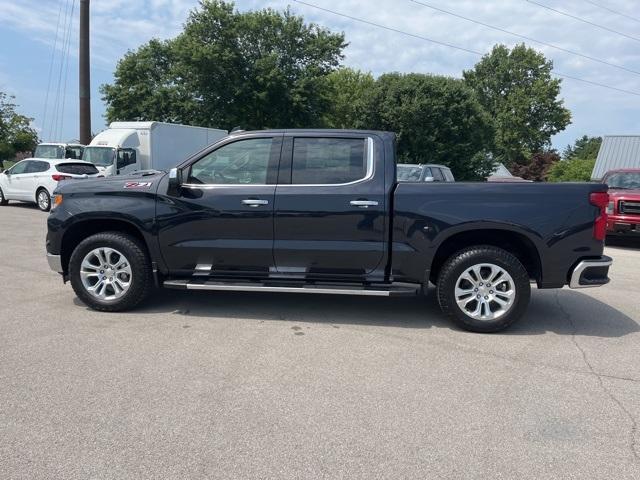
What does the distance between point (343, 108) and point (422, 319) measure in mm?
38070

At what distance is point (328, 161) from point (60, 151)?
19.6 m

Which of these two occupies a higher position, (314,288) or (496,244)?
(496,244)

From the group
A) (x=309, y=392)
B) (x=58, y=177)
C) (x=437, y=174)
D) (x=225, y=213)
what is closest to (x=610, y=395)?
(x=309, y=392)

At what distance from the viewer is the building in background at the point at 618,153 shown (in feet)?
90.3

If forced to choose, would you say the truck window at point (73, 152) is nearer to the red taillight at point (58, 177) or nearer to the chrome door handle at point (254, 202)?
the red taillight at point (58, 177)

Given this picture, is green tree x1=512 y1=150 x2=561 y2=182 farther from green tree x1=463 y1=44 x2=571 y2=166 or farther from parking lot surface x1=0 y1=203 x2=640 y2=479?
parking lot surface x1=0 y1=203 x2=640 y2=479

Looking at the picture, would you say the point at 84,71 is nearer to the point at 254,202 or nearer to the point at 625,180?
the point at 625,180

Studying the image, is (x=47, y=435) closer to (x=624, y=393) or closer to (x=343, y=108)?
(x=624, y=393)

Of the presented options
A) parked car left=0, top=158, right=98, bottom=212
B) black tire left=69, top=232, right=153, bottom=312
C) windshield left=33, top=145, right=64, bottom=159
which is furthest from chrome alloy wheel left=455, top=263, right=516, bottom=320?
windshield left=33, top=145, right=64, bottom=159

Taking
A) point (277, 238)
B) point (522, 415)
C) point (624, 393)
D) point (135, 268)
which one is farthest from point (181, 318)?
point (624, 393)

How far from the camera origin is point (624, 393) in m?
3.89

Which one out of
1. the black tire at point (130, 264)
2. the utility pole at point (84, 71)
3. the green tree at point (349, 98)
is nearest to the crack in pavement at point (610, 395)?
the black tire at point (130, 264)

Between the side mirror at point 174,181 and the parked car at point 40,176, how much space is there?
39.2ft

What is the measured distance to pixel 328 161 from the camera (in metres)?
5.36
